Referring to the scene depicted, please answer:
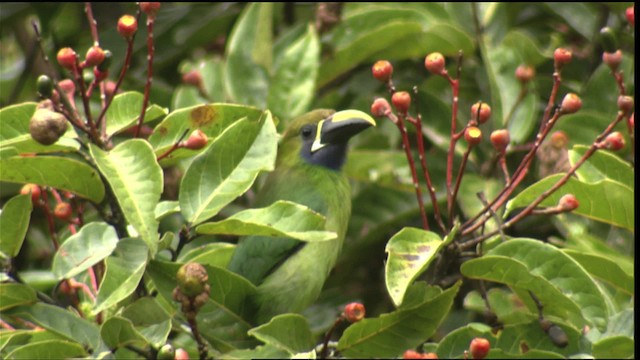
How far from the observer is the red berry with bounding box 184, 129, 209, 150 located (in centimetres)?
282

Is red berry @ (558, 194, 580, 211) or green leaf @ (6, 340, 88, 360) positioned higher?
red berry @ (558, 194, 580, 211)

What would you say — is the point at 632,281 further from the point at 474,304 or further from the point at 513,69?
the point at 513,69

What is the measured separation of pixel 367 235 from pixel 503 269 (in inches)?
49.2

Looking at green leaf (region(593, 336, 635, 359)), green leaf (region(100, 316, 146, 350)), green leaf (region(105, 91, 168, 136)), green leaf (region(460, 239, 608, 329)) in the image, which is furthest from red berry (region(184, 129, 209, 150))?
green leaf (region(593, 336, 635, 359))

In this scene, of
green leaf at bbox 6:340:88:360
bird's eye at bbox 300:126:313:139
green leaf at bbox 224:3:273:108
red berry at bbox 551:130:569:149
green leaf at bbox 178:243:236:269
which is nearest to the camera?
green leaf at bbox 6:340:88:360

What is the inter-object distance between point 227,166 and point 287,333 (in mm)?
423

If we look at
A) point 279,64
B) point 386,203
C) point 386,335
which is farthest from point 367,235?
point 386,335

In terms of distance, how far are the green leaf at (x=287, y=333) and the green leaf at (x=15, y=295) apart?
1.83 ft

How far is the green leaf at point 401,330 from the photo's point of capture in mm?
2711

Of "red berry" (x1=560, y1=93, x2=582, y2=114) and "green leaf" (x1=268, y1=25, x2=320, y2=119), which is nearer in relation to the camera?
"red berry" (x1=560, y1=93, x2=582, y2=114)

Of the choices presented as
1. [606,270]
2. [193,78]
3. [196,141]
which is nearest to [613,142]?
[606,270]

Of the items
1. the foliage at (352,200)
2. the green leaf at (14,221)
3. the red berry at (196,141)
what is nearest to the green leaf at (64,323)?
the foliage at (352,200)

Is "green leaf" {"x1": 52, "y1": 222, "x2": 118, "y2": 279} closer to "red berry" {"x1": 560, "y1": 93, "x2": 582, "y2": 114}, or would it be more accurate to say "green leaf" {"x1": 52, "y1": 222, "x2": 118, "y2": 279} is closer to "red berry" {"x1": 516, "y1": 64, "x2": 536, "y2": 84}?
"red berry" {"x1": 560, "y1": 93, "x2": 582, "y2": 114}

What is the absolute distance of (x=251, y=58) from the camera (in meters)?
3.93
